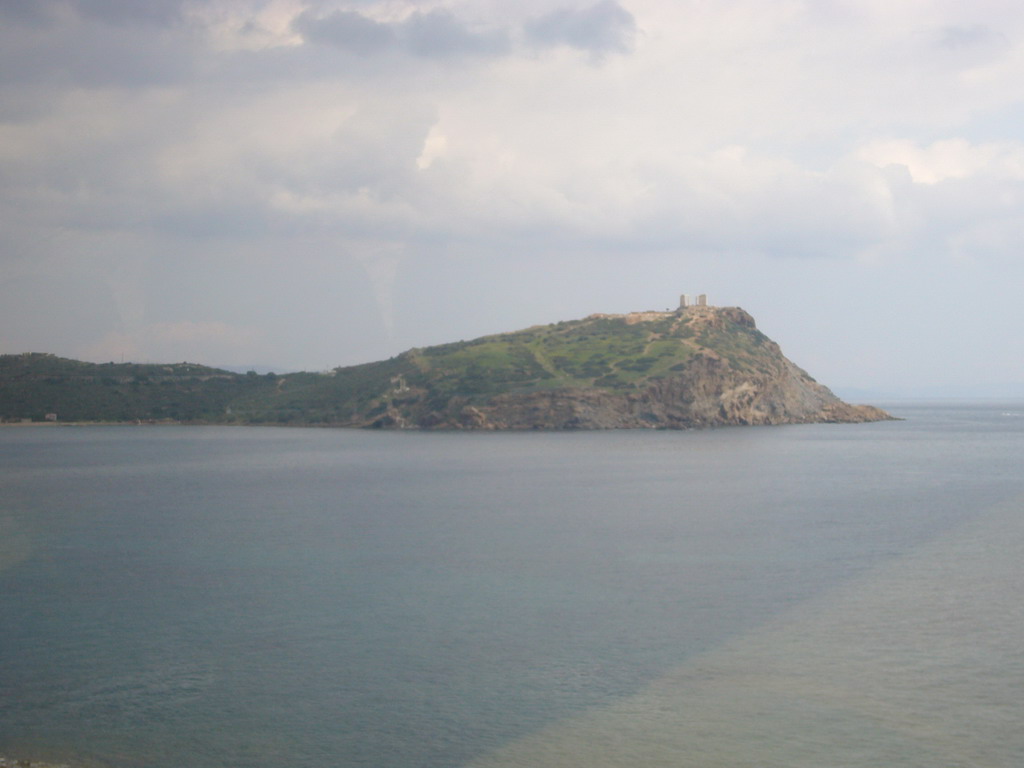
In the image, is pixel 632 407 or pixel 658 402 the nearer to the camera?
pixel 632 407

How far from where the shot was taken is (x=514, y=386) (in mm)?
136750

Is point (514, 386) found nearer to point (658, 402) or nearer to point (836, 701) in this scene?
point (658, 402)

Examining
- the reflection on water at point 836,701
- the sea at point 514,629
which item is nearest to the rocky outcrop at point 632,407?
the sea at point 514,629

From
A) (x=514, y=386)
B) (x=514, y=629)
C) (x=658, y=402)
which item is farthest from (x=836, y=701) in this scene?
(x=514, y=386)

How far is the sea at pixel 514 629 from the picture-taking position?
16344 millimetres

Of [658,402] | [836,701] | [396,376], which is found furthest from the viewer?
[396,376]

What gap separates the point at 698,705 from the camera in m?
17.9

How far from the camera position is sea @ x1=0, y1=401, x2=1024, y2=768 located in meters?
16.3

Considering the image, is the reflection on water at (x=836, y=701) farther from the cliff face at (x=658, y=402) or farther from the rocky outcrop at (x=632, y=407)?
the cliff face at (x=658, y=402)

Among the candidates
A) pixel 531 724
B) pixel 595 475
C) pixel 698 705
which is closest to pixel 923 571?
pixel 698 705

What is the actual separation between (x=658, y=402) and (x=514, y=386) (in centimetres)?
2082

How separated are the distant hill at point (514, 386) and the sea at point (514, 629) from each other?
7828 cm

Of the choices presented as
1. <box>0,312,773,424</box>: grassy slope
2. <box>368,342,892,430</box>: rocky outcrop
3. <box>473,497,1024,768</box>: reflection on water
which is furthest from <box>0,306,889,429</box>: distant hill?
<box>473,497,1024,768</box>: reflection on water

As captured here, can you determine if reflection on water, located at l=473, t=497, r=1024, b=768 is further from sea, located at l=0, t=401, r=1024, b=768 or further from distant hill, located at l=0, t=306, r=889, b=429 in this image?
distant hill, located at l=0, t=306, r=889, b=429
